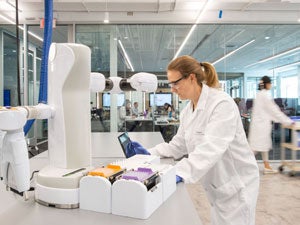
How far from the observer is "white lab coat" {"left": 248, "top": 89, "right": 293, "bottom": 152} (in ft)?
13.2

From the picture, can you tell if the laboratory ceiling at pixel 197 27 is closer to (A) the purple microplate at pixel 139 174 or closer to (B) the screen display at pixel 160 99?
(B) the screen display at pixel 160 99

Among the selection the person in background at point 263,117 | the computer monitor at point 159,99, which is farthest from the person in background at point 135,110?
the person in background at point 263,117

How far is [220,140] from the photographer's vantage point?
1.18 metres

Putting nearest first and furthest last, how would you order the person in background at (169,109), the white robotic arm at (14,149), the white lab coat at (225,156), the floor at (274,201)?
the white robotic arm at (14,149)
the white lab coat at (225,156)
the floor at (274,201)
the person in background at (169,109)

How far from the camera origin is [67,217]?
31.3 inches

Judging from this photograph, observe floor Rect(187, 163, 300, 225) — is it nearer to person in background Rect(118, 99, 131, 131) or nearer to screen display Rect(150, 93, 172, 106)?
person in background Rect(118, 99, 131, 131)

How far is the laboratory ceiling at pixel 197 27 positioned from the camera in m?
4.53

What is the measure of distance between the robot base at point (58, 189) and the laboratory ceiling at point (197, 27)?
141 inches

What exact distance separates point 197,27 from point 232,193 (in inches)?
174

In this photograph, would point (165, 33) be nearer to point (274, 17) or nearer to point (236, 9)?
point (236, 9)

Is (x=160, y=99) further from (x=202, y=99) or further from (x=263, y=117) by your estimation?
(x=202, y=99)

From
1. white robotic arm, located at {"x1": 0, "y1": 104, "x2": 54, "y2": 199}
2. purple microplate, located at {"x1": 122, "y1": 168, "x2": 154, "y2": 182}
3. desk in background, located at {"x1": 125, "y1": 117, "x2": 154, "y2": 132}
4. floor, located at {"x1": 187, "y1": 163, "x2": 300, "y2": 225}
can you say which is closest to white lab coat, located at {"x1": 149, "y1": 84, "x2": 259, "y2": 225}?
purple microplate, located at {"x1": 122, "y1": 168, "x2": 154, "y2": 182}

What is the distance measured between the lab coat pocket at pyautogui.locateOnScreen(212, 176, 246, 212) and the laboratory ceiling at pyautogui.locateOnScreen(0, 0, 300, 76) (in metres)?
3.19

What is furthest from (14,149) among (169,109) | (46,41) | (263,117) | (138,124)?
(169,109)
